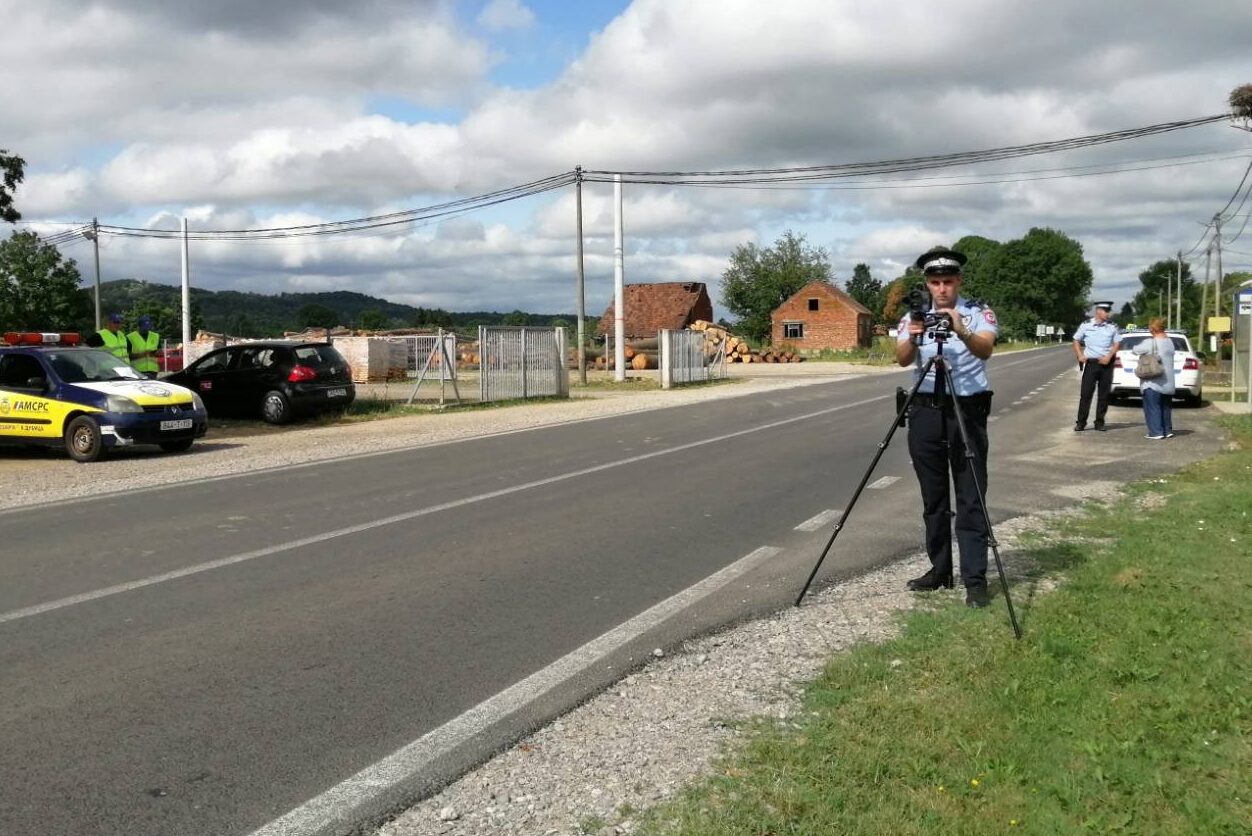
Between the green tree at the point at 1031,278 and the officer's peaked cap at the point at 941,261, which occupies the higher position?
the green tree at the point at 1031,278

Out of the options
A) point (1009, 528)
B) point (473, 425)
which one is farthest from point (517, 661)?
point (473, 425)

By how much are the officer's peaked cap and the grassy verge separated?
6.02ft

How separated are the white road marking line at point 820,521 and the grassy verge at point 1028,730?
256 centimetres

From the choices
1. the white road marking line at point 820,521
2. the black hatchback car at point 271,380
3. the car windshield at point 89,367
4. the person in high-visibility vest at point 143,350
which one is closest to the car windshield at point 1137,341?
the white road marking line at point 820,521

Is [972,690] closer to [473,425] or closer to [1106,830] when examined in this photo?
[1106,830]

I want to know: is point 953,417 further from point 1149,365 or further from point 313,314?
point 313,314

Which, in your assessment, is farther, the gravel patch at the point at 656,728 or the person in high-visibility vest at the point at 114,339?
the person in high-visibility vest at the point at 114,339

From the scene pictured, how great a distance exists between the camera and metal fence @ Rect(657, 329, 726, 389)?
3247cm

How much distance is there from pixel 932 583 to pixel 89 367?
41.6 ft

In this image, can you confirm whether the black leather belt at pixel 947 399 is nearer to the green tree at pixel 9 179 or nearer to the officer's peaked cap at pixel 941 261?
the officer's peaked cap at pixel 941 261

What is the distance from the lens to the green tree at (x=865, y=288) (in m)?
133

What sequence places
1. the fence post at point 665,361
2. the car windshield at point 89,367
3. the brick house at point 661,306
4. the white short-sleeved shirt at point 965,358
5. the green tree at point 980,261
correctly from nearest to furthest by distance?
the white short-sleeved shirt at point 965,358
the car windshield at point 89,367
the fence post at point 665,361
the brick house at point 661,306
the green tree at point 980,261

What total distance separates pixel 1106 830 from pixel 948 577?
315cm

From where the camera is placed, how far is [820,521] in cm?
870
